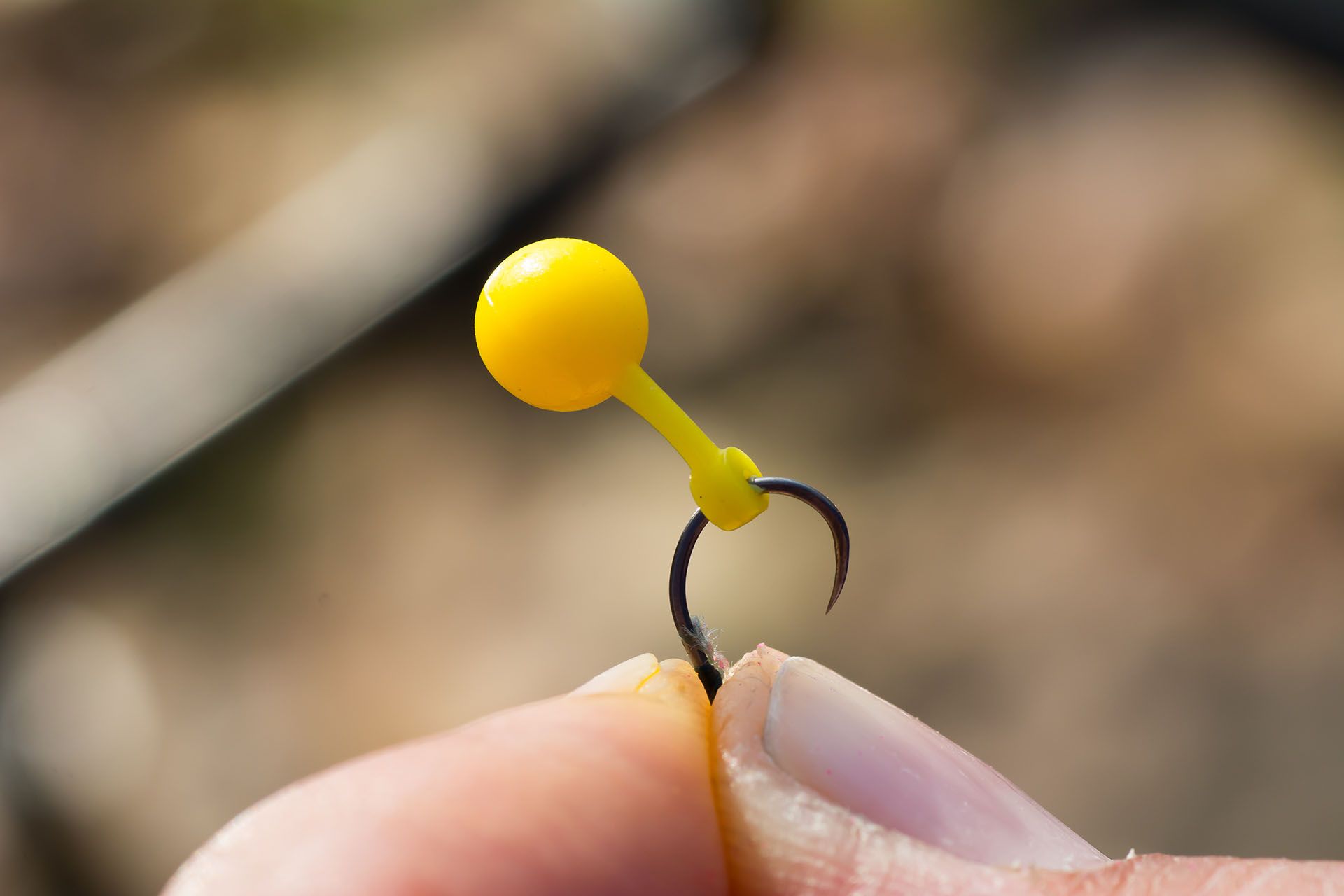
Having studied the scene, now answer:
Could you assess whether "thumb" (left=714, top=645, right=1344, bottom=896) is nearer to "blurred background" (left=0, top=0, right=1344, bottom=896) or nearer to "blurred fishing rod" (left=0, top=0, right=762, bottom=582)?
"blurred background" (left=0, top=0, right=1344, bottom=896)

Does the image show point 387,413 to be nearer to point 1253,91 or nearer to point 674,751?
point 674,751

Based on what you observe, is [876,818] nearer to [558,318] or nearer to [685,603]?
[685,603]

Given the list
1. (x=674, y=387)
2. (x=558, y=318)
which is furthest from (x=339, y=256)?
(x=558, y=318)

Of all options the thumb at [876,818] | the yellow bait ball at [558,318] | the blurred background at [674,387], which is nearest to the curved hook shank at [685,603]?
the thumb at [876,818]

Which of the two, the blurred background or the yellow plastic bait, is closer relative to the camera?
the yellow plastic bait

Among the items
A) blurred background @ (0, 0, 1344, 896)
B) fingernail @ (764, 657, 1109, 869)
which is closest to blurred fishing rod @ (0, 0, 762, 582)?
blurred background @ (0, 0, 1344, 896)

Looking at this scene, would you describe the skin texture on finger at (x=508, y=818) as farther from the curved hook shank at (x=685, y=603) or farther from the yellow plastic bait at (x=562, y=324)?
the yellow plastic bait at (x=562, y=324)
